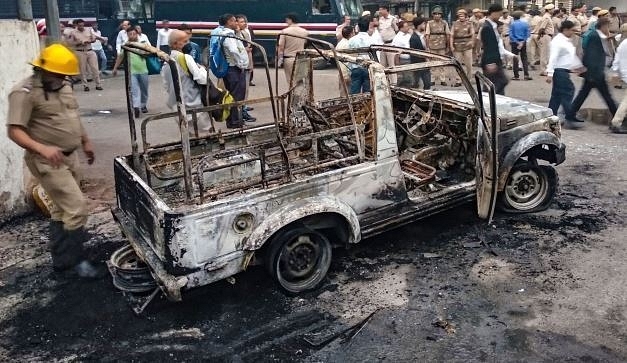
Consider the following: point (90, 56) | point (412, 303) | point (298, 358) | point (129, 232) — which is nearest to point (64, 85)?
point (129, 232)

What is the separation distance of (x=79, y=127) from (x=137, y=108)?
20.6 feet

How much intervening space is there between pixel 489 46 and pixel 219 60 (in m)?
4.22

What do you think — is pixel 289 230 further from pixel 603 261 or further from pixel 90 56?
pixel 90 56

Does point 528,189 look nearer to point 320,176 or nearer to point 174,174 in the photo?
point 320,176

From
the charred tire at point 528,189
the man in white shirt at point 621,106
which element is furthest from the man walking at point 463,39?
the charred tire at point 528,189

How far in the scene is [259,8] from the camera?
1759 centimetres

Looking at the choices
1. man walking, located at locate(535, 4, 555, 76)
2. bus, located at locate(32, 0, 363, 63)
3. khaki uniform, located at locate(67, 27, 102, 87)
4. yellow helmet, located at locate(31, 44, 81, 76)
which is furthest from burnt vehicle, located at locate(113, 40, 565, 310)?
bus, located at locate(32, 0, 363, 63)

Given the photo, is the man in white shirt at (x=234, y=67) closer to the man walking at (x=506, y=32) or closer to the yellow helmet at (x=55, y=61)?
the yellow helmet at (x=55, y=61)

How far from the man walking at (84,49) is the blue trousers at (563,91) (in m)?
10.1

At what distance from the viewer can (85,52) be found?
45.8ft

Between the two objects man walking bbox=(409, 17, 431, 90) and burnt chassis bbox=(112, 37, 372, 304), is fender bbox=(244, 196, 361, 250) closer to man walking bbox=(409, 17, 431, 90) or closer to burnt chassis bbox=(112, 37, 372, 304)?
burnt chassis bbox=(112, 37, 372, 304)

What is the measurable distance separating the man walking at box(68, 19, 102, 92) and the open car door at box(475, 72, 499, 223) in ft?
36.4

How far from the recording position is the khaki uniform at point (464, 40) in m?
12.0

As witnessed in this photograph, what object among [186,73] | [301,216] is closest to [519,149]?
[301,216]
